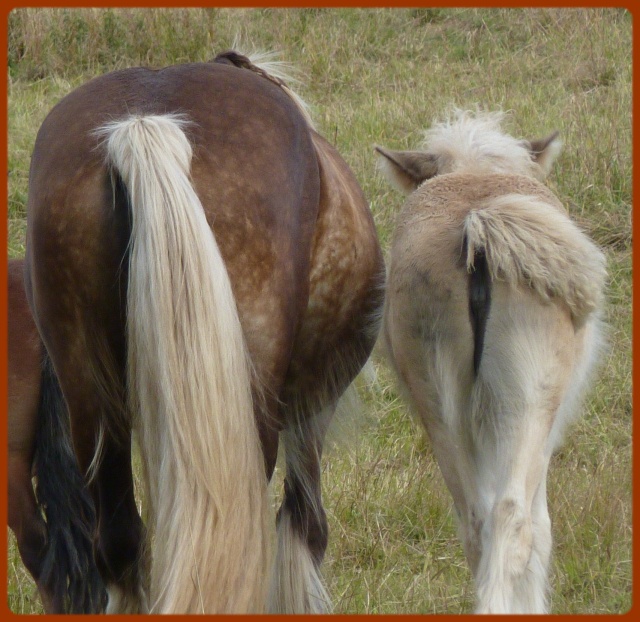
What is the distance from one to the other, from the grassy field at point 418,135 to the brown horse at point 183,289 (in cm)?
106

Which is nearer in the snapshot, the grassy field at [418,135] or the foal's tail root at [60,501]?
the foal's tail root at [60,501]

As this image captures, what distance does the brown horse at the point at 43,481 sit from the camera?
3471mm

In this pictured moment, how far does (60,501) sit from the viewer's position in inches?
138

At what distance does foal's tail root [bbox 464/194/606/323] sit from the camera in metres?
2.54

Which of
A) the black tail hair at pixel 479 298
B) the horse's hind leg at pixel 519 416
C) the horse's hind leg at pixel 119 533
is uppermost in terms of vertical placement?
the black tail hair at pixel 479 298

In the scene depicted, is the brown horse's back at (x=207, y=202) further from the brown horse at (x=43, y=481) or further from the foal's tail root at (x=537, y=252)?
the brown horse at (x=43, y=481)

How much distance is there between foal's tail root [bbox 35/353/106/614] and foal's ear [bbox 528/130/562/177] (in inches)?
75.7

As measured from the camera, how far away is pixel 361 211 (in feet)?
10.5

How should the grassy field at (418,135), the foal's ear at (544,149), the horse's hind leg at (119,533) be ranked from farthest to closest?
1. the grassy field at (418,135)
2. the foal's ear at (544,149)
3. the horse's hind leg at (119,533)

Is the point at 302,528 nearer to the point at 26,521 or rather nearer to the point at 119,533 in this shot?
the point at 119,533

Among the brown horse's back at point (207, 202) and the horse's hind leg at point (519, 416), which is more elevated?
the brown horse's back at point (207, 202)

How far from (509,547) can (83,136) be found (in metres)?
1.57

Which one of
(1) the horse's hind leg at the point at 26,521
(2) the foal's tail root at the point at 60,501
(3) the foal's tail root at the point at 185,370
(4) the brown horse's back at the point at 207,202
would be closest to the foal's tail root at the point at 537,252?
(4) the brown horse's back at the point at 207,202

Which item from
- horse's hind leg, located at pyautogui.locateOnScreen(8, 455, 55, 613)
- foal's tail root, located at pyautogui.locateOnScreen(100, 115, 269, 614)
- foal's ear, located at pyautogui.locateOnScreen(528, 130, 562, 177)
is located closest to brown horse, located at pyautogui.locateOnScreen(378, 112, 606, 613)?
foal's tail root, located at pyautogui.locateOnScreen(100, 115, 269, 614)
